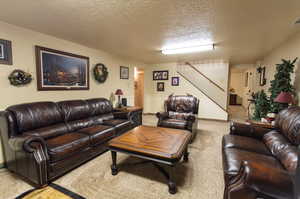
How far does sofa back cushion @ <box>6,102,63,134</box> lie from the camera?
2.11m

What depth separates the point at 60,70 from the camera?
10.2ft

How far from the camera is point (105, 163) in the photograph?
7.80 ft

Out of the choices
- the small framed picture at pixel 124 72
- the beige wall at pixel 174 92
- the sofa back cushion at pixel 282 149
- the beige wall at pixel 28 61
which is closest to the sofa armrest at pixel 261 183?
the sofa back cushion at pixel 282 149

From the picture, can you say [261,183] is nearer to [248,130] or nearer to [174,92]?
[248,130]

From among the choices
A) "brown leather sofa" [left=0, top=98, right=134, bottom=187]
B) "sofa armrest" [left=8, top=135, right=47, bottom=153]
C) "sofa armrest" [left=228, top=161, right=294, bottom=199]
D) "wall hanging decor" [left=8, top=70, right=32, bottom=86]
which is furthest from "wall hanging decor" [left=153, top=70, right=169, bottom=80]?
"sofa armrest" [left=228, top=161, right=294, bottom=199]

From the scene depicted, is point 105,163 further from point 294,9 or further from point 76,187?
point 294,9

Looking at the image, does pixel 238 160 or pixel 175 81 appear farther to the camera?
pixel 175 81

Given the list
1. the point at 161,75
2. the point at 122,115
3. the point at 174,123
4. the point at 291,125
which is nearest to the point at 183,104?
the point at 174,123

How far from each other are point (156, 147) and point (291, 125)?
1.73 metres

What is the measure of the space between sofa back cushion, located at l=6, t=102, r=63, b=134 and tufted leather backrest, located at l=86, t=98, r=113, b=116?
0.77 metres

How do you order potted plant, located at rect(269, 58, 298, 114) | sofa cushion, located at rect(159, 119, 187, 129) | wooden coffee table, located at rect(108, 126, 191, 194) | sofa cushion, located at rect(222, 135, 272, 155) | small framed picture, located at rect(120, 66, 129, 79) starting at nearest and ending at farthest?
1. wooden coffee table, located at rect(108, 126, 191, 194)
2. sofa cushion, located at rect(222, 135, 272, 155)
3. potted plant, located at rect(269, 58, 298, 114)
4. sofa cushion, located at rect(159, 119, 187, 129)
5. small framed picture, located at rect(120, 66, 129, 79)

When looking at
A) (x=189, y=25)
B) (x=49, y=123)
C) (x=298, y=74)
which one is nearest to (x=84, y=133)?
(x=49, y=123)

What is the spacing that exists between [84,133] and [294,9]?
12.2 ft

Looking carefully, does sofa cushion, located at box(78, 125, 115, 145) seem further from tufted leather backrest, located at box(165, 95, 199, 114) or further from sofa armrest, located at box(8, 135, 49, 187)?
tufted leather backrest, located at box(165, 95, 199, 114)
